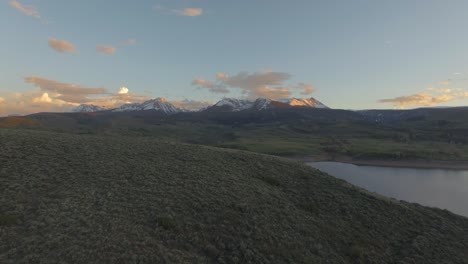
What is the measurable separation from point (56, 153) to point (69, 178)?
353 inches

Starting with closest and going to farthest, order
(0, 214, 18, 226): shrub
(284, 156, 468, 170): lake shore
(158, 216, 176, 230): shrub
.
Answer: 1. (0, 214, 18, 226): shrub
2. (158, 216, 176, 230): shrub
3. (284, 156, 468, 170): lake shore

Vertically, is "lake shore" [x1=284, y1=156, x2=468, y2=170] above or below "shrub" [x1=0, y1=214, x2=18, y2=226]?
below

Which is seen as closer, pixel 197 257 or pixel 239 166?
pixel 197 257

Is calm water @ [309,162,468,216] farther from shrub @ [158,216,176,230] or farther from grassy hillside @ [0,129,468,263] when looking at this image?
shrub @ [158,216,176,230]

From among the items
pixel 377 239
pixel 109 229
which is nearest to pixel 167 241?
pixel 109 229

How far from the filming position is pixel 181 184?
32844 millimetres

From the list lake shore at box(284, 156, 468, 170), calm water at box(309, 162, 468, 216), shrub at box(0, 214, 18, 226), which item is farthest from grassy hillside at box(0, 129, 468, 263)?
lake shore at box(284, 156, 468, 170)

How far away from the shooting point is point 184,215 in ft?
85.5

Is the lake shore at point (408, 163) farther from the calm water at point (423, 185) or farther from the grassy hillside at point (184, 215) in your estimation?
the grassy hillside at point (184, 215)

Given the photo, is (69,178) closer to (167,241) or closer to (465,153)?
(167,241)

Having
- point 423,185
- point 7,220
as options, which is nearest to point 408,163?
point 423,185

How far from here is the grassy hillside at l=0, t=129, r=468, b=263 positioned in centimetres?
2012

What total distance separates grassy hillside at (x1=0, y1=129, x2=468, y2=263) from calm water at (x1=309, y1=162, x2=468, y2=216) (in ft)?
92.3

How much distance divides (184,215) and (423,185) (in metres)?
85.0
